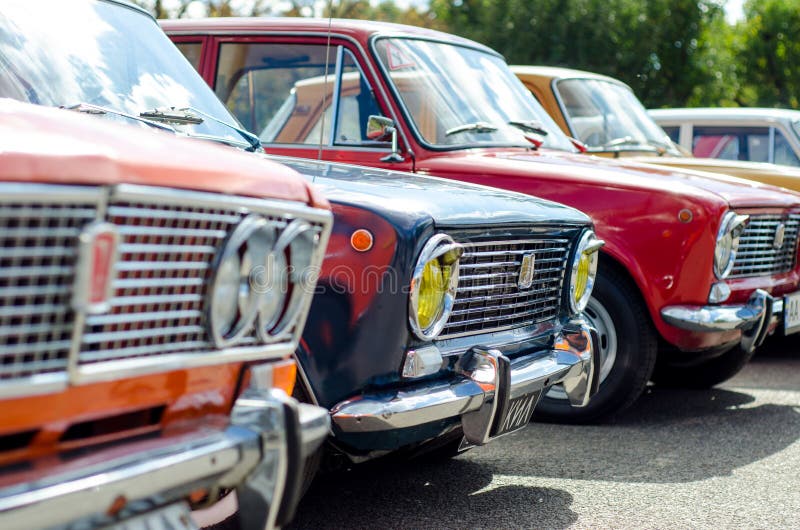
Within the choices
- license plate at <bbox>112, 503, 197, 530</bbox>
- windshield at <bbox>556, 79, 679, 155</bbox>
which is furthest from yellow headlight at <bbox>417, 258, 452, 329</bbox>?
windshield at <bbox>556, 79, 679, 155</bbox>

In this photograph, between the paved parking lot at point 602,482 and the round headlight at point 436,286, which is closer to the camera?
the round headlight at point 436,286

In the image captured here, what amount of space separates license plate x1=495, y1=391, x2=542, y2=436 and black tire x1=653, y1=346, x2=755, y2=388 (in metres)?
2.84

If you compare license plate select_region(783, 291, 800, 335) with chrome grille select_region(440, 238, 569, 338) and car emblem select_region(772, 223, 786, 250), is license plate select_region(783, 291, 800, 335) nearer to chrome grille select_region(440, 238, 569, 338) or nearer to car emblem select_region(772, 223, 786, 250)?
car emblem select_region(772, 223, 786, 250)

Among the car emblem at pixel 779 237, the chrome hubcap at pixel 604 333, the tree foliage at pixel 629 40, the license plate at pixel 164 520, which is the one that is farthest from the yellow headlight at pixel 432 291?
the tree foliage at pixel 629 40

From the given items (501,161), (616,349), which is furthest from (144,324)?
(616,349)

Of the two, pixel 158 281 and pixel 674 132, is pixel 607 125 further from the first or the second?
pixel 158 281

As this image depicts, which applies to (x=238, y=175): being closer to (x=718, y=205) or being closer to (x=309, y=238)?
(x=309, y=238)

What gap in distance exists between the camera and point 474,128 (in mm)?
5363

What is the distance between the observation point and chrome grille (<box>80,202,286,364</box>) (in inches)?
82.9

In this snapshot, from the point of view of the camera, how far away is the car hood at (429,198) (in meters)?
3.38

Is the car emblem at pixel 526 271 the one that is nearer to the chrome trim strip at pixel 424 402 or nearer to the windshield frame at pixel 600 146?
the chrome trim strip at pixel 424 402

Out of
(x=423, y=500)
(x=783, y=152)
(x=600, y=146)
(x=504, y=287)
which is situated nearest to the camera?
(x=504, y=287)

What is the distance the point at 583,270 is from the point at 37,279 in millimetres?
2806

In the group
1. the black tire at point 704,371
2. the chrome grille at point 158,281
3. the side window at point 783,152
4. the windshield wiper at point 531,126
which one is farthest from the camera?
the side window at point 783,152
